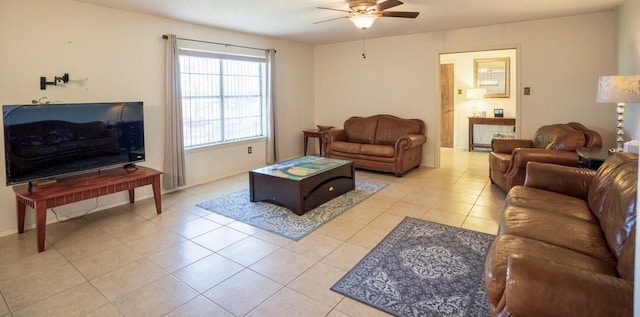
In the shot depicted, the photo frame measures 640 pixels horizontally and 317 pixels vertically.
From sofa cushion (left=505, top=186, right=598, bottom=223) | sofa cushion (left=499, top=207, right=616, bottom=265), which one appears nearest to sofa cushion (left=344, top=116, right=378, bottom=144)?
sofa cushion (left=505, top=186, right=598, bottom=223)

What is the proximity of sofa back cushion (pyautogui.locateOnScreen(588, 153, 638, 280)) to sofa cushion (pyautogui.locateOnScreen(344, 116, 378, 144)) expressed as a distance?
405 cm

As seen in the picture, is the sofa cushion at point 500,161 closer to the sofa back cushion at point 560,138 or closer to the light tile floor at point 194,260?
the light tile floor at point 194,260

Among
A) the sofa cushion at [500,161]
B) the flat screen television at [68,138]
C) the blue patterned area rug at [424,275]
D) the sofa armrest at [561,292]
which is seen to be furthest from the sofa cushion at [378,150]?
the sofa armrest at [561,292]

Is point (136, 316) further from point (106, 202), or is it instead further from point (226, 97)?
point (226, 97)

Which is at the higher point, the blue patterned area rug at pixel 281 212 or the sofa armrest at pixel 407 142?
the sofa armrest at pixel 407 142

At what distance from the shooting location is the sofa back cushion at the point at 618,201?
1743 millimetres

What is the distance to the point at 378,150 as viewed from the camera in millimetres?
5699

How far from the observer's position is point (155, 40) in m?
4.62

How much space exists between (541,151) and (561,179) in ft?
3.98

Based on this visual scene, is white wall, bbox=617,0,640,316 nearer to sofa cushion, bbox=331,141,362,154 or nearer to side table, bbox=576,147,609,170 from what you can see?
side table, bbox=576,147,609,170

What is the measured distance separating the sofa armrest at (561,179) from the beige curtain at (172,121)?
4.20 meters

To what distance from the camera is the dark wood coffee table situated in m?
3.88

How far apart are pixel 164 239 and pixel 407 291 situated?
88.5 inches

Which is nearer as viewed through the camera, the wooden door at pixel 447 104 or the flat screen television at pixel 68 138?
the flat screen television at pixel 68 138
